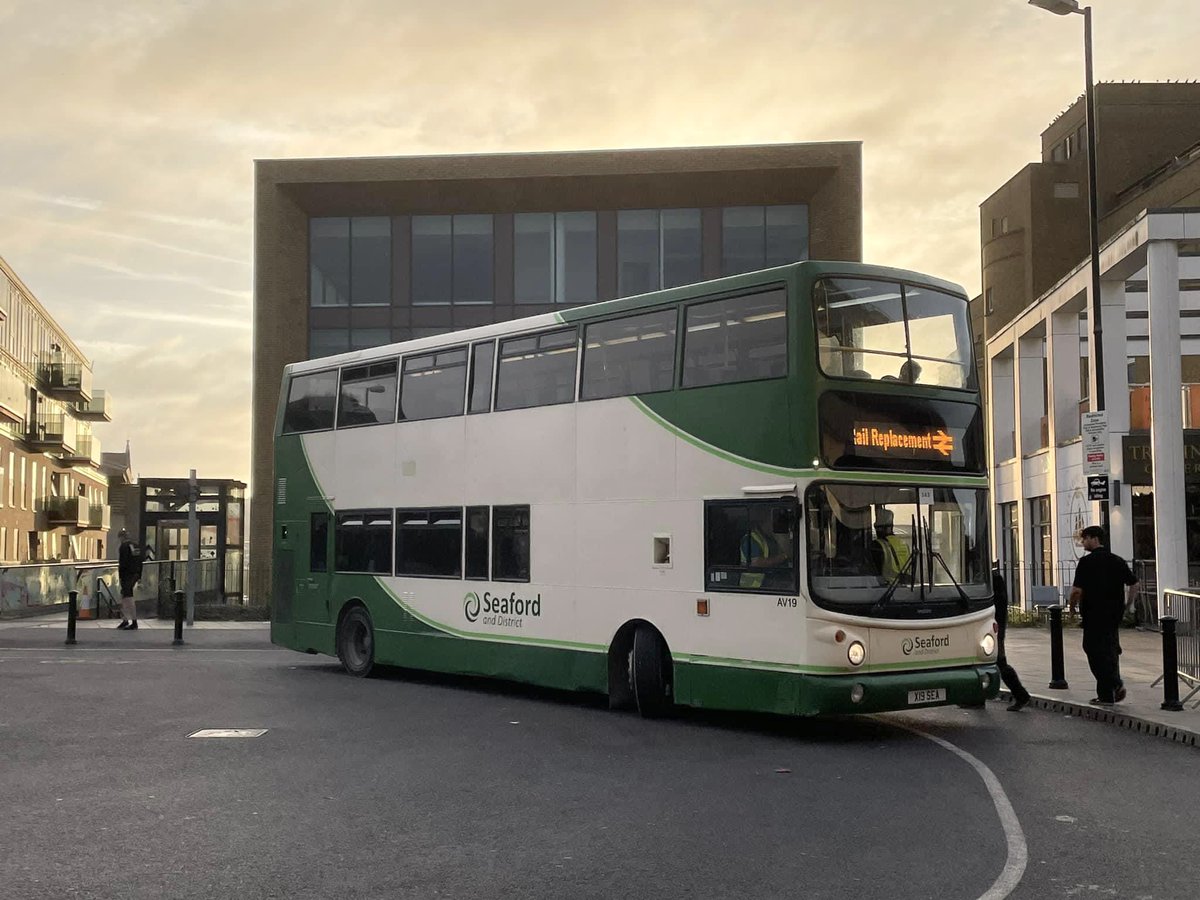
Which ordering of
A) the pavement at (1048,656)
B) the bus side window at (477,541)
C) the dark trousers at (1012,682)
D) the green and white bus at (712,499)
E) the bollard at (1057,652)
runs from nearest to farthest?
1. the green and white bus at (712,499)
2. the pavement at (1048,656)
3. the dark trousers at (1012,682)
4. the bollard at (1057,652)
5. the bus side window at (477,541)

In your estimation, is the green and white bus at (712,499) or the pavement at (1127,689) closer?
the green and white bus at (712,499)

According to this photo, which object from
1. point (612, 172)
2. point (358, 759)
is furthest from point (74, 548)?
point (358, 759)

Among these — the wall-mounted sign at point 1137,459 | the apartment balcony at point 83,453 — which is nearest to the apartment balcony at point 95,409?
the apartment balcony at point 83,453

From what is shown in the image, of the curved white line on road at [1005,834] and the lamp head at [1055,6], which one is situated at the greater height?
the lamp head at [1055,6]

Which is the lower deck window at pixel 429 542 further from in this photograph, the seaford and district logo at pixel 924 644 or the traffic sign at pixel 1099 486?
the traffic sign at pixel 1099 486

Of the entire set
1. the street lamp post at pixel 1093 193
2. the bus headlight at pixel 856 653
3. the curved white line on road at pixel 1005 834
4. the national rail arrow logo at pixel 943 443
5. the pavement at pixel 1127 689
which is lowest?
the curved white line on road at pixel 1005 834

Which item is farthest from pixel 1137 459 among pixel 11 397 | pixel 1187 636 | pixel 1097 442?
pixel 11 397

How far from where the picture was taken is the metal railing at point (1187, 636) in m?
14.6

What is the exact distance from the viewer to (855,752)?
1177cm

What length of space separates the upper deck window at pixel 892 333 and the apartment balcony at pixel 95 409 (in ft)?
253

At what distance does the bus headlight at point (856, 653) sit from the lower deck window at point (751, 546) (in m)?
0.70

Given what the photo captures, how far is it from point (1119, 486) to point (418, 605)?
18100 mm

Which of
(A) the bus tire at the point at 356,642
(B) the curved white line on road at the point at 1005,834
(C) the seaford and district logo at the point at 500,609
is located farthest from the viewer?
(A) the bus tire at the point at 356,642

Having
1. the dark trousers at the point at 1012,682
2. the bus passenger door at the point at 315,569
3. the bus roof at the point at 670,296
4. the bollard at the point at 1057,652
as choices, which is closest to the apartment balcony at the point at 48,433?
the bus passenger door at the point at 315,569
